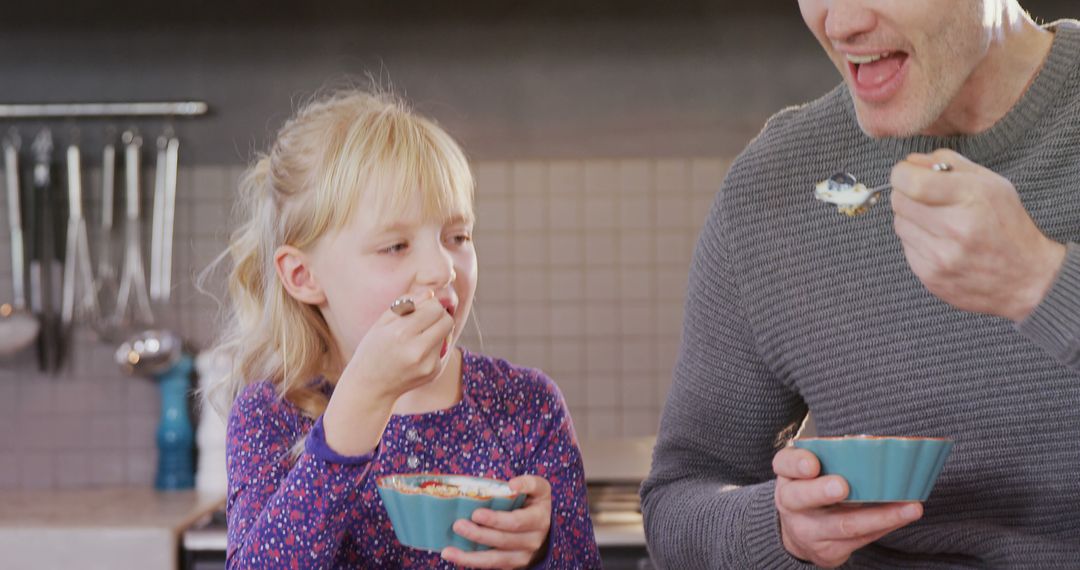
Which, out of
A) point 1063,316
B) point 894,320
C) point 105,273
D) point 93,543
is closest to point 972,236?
point 1063,316

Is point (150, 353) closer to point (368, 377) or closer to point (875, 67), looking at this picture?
point (368, 377)

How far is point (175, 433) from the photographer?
290cm

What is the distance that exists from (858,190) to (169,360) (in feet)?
7.11

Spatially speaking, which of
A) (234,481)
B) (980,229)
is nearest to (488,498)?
(234,481)

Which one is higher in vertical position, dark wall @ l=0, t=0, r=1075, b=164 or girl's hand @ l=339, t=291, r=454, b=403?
dark wall @ l=0, t=0, r=1075, b=164

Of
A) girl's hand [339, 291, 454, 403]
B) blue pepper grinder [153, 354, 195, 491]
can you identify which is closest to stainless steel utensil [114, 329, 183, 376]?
blue pepper grinder [153, 354, 195, 491]

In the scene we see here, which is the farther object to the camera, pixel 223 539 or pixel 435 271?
pixel 223 539

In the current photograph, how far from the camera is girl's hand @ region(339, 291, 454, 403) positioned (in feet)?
4.05

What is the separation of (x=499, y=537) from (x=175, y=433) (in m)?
1.92

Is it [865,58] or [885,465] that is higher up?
[865,58]

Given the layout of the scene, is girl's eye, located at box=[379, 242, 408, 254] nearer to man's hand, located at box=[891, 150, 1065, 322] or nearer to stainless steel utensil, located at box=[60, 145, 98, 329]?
man's hand, located at box=[891, 150, 1065, 322]

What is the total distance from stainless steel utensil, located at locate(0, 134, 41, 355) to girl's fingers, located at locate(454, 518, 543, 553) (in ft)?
6.80

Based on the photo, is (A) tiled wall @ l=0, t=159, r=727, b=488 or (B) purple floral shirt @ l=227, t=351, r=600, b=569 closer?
(B) purple floral shirt @ l=227, t=351, r=600, b=569

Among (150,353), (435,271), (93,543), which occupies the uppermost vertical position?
(435,271)
